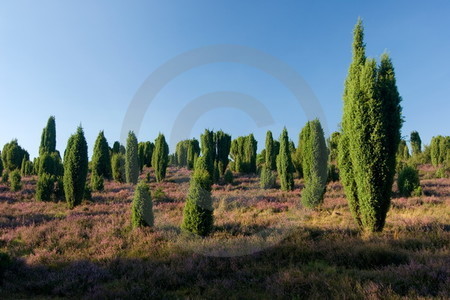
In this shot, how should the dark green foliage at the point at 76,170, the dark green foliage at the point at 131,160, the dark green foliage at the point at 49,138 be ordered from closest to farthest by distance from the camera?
the dark green foliage at the point at 76,170, the dark green foliage at the point at 131,160, the dark green foliage at the point at 49,138

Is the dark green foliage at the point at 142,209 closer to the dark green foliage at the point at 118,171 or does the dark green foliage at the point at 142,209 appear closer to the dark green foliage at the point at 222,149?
the dark green foliage at the point at 118,171

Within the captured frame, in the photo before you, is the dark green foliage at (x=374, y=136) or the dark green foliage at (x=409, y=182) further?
the dark green foliage at (x=409, y=182)

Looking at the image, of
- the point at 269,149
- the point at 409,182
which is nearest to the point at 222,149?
the point at 269,149

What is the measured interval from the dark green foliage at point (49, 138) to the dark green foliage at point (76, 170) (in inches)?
1232

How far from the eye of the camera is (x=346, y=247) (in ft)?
30.6

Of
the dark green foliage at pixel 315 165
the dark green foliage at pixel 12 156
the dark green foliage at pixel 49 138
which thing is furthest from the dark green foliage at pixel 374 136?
the dark green foliage at pixel 49 138

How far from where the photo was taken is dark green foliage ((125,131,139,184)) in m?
33.8

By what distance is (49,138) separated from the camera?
4888cm

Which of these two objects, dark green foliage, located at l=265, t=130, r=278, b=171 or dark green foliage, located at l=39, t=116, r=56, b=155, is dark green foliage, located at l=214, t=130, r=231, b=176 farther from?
dark green foliage, located at l=39, t=116, r=56, b=155

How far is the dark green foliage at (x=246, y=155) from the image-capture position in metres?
42.4

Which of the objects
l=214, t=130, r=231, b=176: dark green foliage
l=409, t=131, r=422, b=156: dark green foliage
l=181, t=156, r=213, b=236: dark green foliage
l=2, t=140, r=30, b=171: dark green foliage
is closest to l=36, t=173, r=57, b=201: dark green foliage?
l=181, t=156, r=213, b=236: dark green foliage

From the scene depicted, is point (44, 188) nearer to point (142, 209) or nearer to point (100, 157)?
point (100, 157)

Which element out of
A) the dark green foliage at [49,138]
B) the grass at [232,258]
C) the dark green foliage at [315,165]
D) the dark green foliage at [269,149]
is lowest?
the grass at [232,258]

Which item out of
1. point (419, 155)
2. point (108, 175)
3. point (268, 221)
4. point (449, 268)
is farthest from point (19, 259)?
point (419, 155)
